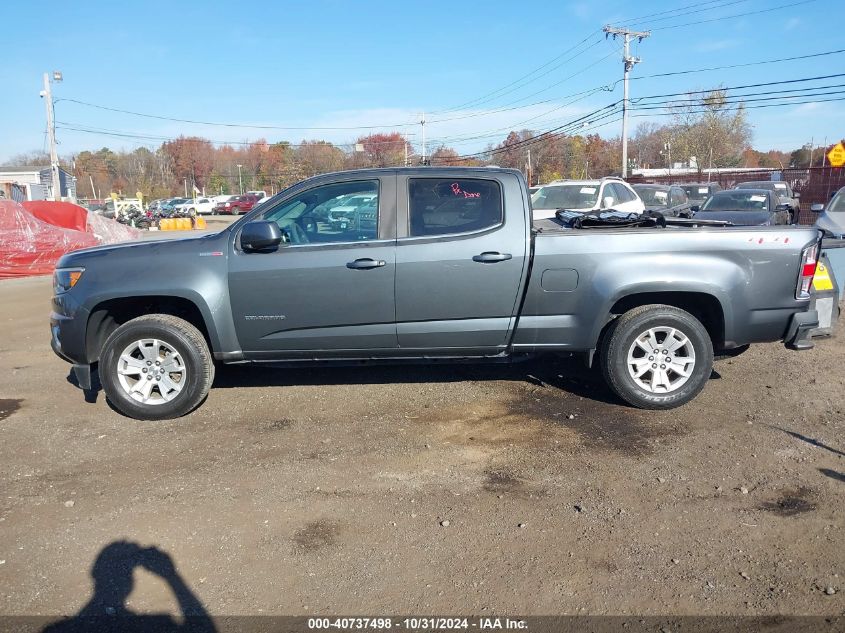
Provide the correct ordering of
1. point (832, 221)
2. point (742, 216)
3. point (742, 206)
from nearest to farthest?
point (832, 221) < point (742, 216) < point (742, 206)

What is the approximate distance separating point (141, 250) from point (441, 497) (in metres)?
3.07

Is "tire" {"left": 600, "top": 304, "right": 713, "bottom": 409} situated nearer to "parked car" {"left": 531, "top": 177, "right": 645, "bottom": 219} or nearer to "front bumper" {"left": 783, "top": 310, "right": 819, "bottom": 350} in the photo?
"front bumper" {"left": 783, "top": 310, "right": 819, "bottom": 350}

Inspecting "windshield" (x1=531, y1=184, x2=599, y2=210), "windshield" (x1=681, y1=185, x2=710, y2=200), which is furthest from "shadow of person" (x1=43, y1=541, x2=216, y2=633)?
"windshield" (x1=681, y1=185, x2=710, y2=200)

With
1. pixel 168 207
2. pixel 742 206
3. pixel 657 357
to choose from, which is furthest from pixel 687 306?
pixel 168 207

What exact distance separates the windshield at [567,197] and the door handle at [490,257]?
876 centimetres

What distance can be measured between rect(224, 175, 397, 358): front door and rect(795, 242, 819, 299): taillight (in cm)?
307

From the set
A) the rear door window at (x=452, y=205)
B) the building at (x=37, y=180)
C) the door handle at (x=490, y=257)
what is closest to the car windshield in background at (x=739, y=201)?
the rear door window at (x=452, y=205)

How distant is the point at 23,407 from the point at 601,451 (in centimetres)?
477

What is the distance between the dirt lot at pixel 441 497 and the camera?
3.14 meters

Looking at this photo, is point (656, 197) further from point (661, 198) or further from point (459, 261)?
point (459, 261)

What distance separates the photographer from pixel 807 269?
17.1 ft

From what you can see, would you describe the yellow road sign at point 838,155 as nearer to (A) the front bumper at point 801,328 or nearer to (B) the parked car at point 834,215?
(B) the parked car at point 834,215

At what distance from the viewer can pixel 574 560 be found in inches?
132

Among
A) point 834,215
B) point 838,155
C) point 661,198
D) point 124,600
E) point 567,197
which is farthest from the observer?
point 838,155
